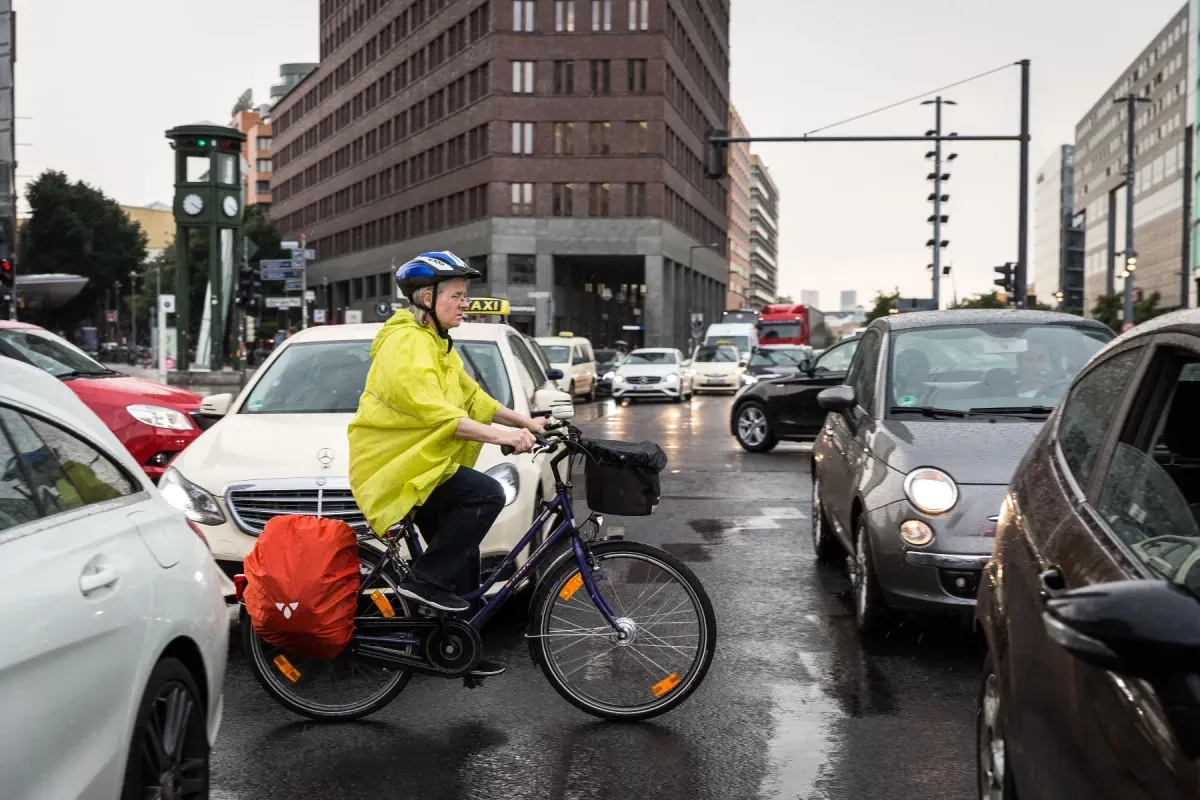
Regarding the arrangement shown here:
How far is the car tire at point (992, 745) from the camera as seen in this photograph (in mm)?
3350

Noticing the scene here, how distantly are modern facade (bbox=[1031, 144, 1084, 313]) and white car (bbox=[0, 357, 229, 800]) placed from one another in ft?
505

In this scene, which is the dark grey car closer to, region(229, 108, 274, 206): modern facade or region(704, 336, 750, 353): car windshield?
region(704, 336, 750, 353): car windshield

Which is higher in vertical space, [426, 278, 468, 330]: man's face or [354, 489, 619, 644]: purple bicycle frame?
[426, 278, 468, 330]: man's face

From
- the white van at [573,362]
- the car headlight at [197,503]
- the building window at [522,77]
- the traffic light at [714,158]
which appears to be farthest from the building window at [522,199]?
the car headlight at [197,503]

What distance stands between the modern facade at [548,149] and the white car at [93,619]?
59.1 metres

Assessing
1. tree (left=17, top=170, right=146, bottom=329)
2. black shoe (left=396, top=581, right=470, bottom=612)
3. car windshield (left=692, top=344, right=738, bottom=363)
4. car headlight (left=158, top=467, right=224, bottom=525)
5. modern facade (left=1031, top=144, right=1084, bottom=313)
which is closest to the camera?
black shoe (left=396, top=581, right=470, bottom=612)

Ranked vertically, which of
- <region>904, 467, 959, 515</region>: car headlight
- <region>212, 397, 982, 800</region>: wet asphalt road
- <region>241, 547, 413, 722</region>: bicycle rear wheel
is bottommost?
<region>212, 397, 982, 800</region>: wet asphalt road

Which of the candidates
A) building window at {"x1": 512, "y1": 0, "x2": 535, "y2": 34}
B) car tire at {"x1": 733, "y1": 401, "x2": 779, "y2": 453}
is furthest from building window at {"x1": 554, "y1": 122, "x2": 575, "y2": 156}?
car tire at {"x1": 733, "y1": 401, "x2": 779, "y2": 453}

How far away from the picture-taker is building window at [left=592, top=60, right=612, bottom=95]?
78.1 meters

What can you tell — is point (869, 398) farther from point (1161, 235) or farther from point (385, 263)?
point (1161, 235)

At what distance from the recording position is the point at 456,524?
17.2 ft

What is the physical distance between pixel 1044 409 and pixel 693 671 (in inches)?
127

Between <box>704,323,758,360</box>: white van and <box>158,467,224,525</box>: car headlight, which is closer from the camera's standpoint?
<box>158,467,224,525</box>: car headlight

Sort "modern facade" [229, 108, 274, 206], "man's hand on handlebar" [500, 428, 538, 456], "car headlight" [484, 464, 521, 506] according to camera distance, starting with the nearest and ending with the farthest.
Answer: "man's hand on handlebar" [500, 428, 538, 456] → "car headlight" [484, 464, 521, 506] → "modern facade" [229, 108, 274, 206]
